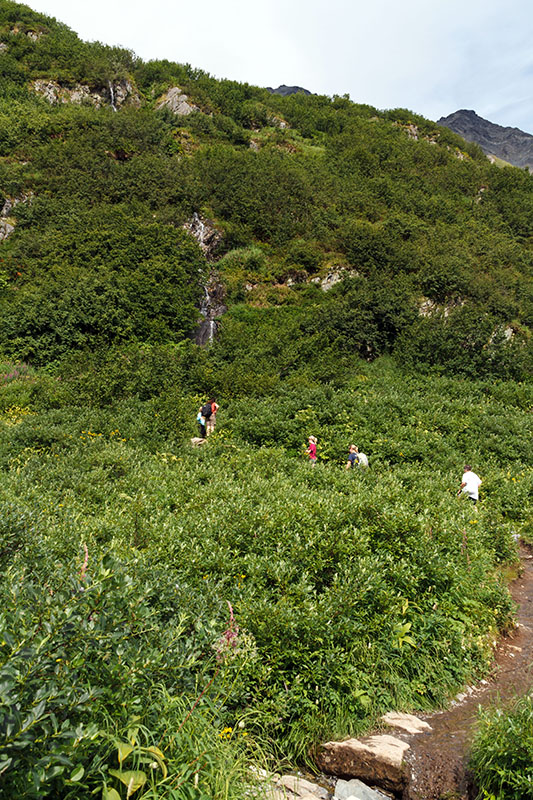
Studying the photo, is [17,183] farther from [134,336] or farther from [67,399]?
[67,399]

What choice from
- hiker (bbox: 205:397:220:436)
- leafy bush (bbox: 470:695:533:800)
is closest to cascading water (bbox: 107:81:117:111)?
hiker (bbox: 205:397:220:436)

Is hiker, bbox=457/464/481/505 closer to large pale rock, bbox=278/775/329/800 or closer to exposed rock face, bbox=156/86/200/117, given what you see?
large pale rock, bbox=278/775/329/800

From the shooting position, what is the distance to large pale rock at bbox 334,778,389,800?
11.6 ft

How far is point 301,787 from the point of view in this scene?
3.54 meters

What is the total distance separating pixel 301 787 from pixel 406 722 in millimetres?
1280

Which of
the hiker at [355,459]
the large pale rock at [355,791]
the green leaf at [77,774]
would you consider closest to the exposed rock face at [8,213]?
the hiker at [355,459]

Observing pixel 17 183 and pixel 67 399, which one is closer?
pixel 67 399

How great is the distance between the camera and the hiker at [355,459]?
10.8 meters

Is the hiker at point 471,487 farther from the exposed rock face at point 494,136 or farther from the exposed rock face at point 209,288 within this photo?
the exposed rock face at point 494,136

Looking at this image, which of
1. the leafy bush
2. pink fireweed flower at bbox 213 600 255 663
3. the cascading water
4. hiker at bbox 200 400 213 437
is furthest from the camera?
the cascading water

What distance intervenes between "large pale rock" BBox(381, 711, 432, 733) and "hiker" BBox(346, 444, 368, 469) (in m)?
6.55

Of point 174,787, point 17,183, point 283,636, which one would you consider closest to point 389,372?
point 283,636

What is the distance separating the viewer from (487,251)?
28.5 metres

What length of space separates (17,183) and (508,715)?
107ft
